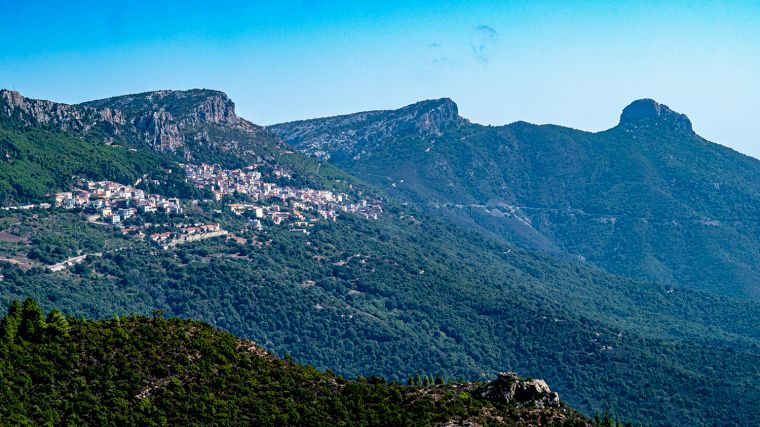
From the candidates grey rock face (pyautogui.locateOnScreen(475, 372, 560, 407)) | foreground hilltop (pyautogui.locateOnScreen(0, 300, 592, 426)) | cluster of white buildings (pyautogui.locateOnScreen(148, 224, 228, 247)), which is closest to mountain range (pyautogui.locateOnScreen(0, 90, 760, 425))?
cluster of white buildings (pyautogui.locateOnScreen(148, 224, 228, 247))

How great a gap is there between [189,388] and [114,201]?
459 feet

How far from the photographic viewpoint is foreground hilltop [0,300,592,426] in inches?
1640

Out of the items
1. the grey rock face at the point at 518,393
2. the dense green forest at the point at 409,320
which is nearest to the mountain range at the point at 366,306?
the dense green forest at the point at 409,320

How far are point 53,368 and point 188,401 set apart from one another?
22.7 ft

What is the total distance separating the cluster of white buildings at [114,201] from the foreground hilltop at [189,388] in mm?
123481

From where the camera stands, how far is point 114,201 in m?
177

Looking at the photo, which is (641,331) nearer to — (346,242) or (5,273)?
(346,242)

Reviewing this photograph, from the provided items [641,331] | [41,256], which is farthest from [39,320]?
[641,331]

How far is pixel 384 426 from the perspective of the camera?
42.8 m

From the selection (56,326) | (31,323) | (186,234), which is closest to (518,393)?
(56,326)

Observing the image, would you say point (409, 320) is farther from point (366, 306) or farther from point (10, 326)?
point (10, 326)

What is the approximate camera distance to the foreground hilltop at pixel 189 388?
41.7 meters

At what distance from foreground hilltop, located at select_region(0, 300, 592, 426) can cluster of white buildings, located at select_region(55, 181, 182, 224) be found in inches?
4861

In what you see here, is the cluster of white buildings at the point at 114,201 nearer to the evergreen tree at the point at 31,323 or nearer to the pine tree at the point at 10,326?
the evergreen tree at the point at 31,323
